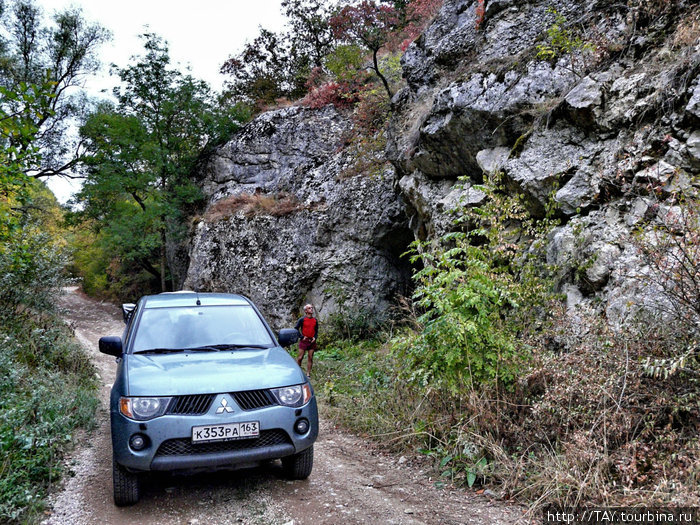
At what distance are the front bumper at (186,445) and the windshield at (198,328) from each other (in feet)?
3.28

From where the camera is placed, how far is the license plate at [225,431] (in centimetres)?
374

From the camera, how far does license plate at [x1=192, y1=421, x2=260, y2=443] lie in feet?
12.3

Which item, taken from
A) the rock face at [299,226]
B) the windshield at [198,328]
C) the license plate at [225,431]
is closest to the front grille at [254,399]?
the license plate at [225,431]

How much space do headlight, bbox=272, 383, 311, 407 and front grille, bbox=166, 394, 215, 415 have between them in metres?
0.59

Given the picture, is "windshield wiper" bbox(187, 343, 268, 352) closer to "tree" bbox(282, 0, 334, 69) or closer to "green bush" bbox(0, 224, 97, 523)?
"green bush" bbox(0, 224, 97, 523)

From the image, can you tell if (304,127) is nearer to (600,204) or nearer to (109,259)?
(600,204)

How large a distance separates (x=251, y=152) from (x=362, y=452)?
16.0m

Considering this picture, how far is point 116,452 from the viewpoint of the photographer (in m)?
3.75

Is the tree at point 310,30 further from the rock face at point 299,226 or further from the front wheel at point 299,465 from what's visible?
the front wheel at point 299,465

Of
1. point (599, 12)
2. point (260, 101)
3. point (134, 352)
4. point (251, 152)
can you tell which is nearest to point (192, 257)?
point (251, 152)

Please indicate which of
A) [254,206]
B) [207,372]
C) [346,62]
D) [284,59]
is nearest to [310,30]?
[284,59]

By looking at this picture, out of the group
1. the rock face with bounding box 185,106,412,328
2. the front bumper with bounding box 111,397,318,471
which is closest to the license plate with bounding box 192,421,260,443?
the front bumper with bounding box 111,397,318,471

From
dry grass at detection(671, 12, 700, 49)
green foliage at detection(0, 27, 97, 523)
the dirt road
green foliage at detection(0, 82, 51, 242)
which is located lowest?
the dirt road

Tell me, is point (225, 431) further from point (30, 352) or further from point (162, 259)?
point (162, 259)
